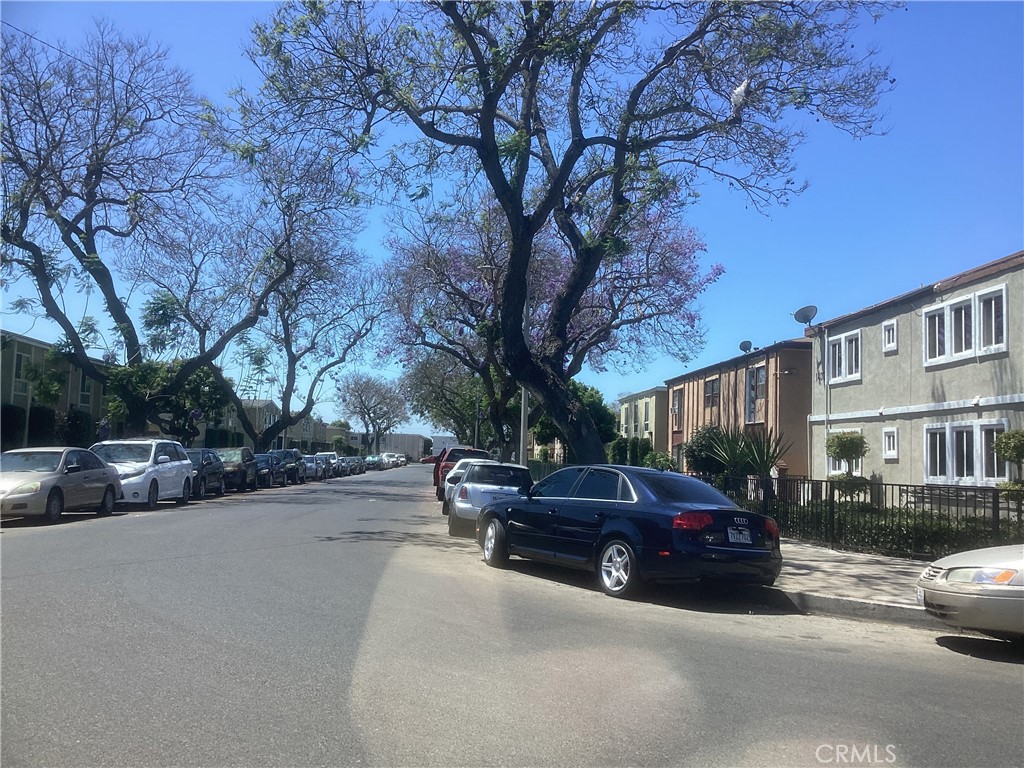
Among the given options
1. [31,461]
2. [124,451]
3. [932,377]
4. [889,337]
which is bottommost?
[31,461]

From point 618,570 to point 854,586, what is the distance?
305 centimetres

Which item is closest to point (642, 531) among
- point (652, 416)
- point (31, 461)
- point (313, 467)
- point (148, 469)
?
point (31, 461)

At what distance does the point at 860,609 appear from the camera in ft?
31.0

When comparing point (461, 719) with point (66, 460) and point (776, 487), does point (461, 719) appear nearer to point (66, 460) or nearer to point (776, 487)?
point (776, 487)

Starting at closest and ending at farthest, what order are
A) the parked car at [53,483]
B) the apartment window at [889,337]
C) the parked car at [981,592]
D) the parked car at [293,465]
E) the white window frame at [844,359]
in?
the parked car at [981,592] → the parked car at [53,483] → the apartment window at [889,337] → the white window frame at [844,359] → the parked car at [293,465]

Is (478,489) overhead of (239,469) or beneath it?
overhead

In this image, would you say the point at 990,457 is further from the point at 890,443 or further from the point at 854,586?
the point at 854,586

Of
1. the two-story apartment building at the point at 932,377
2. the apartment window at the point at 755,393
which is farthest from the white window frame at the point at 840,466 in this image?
the apartment window at the point at 755,393

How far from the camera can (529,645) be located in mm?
7270

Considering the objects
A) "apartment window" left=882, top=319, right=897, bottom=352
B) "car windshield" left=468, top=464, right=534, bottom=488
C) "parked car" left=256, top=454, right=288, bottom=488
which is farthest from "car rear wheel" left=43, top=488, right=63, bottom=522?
"apartment window" left=882, top=319, right=897, bottom=352

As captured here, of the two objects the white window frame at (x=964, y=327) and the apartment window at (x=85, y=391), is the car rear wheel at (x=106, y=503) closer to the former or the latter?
the white window frame at (x=964, y=327)

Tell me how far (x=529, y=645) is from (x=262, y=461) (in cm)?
3057

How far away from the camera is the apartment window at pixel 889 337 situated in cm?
2092

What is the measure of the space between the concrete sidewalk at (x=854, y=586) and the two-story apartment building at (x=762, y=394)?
9.77m
